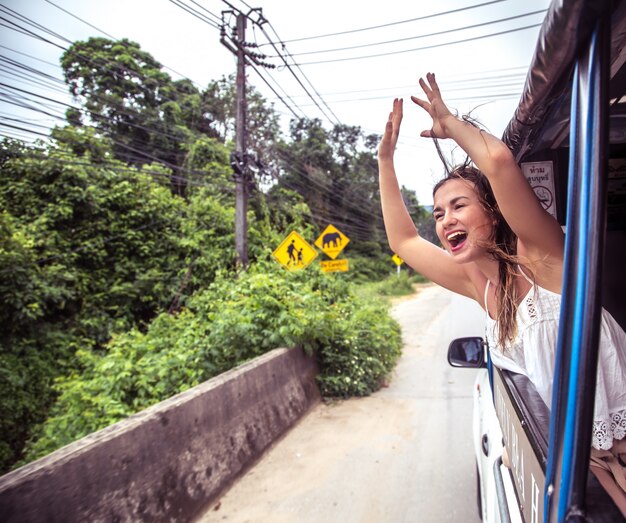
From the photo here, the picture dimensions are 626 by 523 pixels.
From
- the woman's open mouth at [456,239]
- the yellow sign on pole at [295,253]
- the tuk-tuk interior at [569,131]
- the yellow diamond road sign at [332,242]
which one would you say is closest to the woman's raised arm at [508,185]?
the tuk-tuk interior at [569,131]

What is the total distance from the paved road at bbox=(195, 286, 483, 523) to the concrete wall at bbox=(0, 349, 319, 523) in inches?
9.5

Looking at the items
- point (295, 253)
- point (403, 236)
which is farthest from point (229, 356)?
point (295, 253)

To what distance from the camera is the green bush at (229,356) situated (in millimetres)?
4926

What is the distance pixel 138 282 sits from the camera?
12.9 m

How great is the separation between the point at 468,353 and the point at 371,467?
176 cm

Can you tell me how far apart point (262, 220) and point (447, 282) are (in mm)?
15660

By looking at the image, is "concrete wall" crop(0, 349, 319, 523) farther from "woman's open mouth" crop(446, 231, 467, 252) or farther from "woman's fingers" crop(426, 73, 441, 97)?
"woman's fingers" crop(426, 73, 441, 97)

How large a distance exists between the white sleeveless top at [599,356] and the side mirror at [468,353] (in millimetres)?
1307

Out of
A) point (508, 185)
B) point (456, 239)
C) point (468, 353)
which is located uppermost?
point (508, 185)

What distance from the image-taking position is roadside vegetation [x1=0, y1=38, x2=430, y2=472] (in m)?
5.47

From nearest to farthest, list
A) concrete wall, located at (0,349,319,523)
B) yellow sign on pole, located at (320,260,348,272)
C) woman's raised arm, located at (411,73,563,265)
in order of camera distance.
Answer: woman's raised arm, located at (411,73,563,265), concrete wall, located at (0,349,319,523), yellow sign on pole, located at (320,260,348,272)

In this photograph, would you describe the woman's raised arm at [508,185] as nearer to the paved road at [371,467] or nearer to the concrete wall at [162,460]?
the concrete wall at [162,460]

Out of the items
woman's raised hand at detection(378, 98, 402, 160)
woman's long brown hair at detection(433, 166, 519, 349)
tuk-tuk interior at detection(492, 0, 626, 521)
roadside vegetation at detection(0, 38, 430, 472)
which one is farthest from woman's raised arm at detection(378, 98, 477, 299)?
roadside vegetation at detection(0, 38, 430, 472)

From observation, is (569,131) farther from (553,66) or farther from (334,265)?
(334,265)
